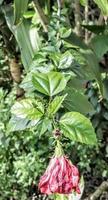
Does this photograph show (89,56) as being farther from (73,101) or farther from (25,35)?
(73,101)

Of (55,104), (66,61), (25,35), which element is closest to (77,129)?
(55,104)

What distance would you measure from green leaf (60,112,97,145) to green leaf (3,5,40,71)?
2.24ft

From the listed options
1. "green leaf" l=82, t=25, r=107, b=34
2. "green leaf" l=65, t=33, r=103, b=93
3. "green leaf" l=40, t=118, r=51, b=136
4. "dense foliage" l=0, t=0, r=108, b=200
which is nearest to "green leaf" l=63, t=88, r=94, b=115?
"dense foliage" l=0, t=0, r=108, b=200

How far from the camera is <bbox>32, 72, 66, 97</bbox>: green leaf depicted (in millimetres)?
902

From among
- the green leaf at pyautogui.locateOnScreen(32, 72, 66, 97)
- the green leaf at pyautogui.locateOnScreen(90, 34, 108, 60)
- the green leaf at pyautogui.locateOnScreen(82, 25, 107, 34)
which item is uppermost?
the green leaf at pyautogui.locateOnScreen(32, 72, 66, 97)

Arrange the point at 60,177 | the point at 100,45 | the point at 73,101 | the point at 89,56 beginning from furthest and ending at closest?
the point at 100,45 → the point at 89,56 → the point at 73,101 → the point at 60,177

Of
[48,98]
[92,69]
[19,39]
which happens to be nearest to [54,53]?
[48,98]

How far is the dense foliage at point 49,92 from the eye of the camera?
905mm

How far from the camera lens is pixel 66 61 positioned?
1.02 meters

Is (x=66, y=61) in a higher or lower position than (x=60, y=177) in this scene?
higher

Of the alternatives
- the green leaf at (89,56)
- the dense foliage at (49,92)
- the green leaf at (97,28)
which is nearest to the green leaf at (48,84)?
the dense foliage at (49,92)

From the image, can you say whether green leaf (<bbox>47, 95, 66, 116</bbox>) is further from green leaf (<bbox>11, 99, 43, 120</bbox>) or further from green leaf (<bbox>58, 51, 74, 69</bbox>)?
green leaf (<bbox>58, 51, 74, 69</bbox>)

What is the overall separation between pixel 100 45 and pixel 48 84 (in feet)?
2.35

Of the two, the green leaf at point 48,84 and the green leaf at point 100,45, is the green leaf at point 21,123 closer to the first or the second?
the green leaf at point 48,84
